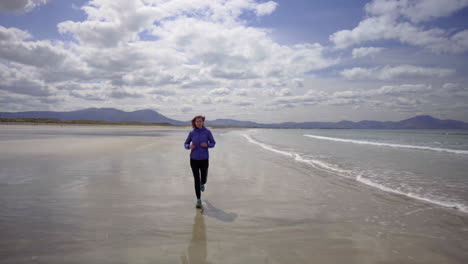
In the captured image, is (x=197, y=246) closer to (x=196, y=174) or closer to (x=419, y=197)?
(x=196, y=174)

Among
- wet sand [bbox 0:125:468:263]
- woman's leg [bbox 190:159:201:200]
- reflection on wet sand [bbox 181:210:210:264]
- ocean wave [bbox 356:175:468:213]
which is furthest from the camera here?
ocean wave [bbox 356:175:468:213]

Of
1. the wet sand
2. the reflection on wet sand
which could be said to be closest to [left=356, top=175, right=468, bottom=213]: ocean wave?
the wet sand

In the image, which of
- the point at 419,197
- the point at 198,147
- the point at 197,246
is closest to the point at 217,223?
the point at 197,246

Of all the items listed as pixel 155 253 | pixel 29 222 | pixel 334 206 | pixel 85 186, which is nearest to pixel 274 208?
pixel 334 206

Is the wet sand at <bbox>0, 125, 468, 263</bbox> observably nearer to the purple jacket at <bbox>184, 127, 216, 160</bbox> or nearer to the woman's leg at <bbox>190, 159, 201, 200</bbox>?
the woman's leg at <bbox>190, 159, 201, 200</bbox>

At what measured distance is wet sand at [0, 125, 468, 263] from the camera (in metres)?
3.87

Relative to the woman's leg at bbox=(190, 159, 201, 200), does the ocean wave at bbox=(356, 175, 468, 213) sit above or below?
below

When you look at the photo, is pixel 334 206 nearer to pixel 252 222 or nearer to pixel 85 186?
pixel 252 222

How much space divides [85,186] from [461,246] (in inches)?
366

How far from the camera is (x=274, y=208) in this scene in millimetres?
6238

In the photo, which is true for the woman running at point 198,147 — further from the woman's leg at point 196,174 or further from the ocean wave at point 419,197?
the ocean wave at point 419,197

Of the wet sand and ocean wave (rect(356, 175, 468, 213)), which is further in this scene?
ocean wave (rect(356, 175, 468, 213))

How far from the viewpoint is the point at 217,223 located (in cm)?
516

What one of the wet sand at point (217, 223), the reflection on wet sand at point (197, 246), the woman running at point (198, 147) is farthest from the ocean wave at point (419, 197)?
the reflection on wet sand at point (197, 246)
